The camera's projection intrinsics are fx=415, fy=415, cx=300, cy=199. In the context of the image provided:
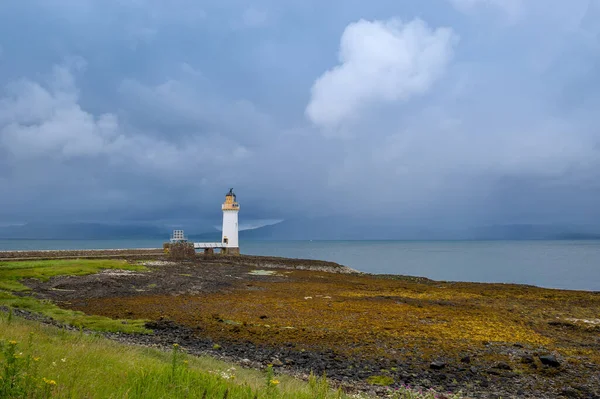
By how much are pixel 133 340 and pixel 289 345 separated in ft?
19.2

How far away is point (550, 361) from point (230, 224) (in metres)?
66.1

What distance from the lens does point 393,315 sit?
23.6m

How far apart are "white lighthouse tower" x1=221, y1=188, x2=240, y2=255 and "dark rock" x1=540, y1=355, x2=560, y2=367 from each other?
64.9m

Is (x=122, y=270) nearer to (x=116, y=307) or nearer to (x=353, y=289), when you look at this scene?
(x=116, y=307)

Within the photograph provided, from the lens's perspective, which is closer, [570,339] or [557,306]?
[570,339]

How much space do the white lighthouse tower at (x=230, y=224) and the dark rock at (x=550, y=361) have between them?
2555 inches

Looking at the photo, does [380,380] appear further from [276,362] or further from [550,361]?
[550,361]

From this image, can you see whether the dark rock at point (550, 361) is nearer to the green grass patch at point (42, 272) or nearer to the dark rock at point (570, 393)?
the dark rock at point (570, 393)

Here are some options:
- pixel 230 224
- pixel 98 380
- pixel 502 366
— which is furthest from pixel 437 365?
pixel 230 224

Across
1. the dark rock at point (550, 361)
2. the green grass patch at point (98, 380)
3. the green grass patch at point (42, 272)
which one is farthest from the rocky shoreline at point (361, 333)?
the green grass patch at point (98, 380)

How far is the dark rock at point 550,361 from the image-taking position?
1484 centimetres

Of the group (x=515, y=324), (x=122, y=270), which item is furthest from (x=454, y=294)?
(x=122, y=270)

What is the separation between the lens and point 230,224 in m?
77.2

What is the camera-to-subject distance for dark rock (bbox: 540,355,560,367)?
1484 centimetres
